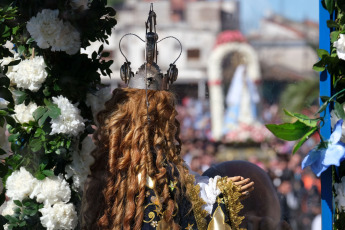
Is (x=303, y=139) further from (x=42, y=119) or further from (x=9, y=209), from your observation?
(x=9, y=209)

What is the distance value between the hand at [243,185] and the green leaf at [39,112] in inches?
35.2

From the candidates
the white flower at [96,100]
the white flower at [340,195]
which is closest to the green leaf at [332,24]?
the white flower at [340,195]

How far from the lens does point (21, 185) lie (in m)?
2.65

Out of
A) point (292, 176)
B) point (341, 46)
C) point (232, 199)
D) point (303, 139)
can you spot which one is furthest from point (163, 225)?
point (292, 176)

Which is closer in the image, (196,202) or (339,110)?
(196,202)

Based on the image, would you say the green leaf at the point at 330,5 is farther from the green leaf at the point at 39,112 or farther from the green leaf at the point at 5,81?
the green leaf at the point at 5,81

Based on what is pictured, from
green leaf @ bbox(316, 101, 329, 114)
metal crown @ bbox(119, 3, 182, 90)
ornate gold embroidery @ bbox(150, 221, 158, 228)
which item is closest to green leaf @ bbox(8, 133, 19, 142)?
metal crown @ bbox(119, 3, 182, 90)

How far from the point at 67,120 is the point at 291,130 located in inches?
41.1

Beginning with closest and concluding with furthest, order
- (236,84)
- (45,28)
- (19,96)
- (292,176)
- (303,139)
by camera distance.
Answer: (45,28), (19,96), (303,139), (292,176), (236,84)

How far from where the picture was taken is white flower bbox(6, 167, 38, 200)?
265cm

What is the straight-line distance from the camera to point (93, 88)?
9.18 ft

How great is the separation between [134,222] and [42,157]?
1.74 feet

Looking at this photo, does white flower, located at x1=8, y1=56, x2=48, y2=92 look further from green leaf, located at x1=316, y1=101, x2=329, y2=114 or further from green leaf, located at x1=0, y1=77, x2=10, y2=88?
green leaf, located at x1=316, y1=101, x2=329, y2=114

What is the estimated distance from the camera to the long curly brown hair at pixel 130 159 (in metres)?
2.49
